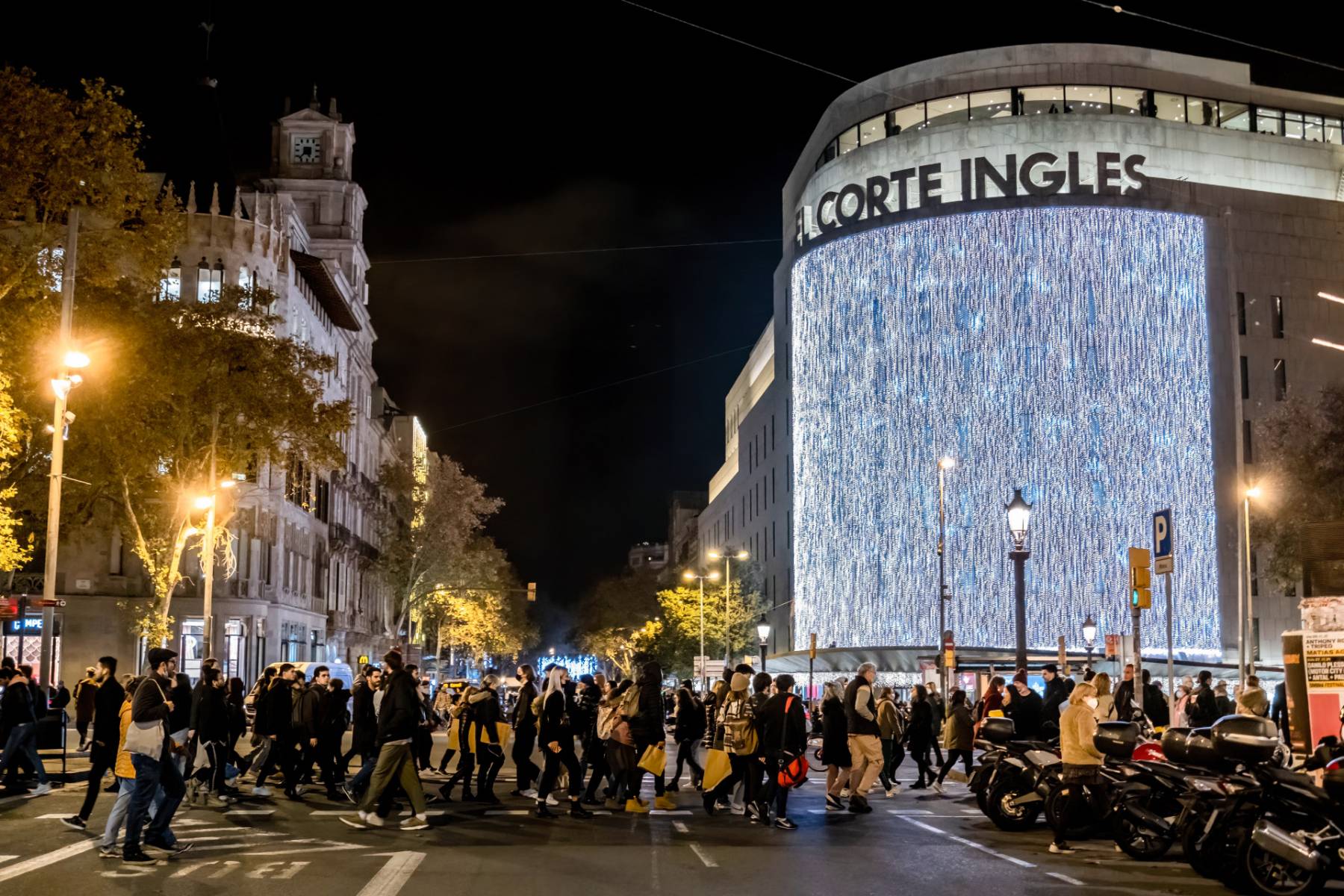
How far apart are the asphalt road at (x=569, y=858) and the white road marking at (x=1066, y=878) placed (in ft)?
0.13

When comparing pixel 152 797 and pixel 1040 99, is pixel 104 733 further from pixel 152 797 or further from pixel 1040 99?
pixel 1040 99

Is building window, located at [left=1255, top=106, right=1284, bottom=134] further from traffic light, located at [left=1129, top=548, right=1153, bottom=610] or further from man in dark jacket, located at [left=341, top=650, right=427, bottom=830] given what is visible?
man in dark jacket, located at [left=341, top=650, right=427, bottom=830]

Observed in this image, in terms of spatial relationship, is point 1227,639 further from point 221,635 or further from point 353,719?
point 353,719

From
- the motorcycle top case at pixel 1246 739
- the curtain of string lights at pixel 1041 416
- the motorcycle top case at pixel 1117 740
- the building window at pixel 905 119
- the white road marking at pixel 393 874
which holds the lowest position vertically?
the white road marking at pixel 393 874

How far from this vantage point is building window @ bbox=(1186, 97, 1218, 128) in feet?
210

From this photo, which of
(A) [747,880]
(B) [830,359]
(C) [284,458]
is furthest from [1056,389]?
(A) [747,880]

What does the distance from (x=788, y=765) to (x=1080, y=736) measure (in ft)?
12.5

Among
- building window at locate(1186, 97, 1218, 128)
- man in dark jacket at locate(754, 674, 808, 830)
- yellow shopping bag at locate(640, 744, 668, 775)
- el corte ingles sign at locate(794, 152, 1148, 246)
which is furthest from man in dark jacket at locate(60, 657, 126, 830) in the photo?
building window at locate(1186, 97, 1218, 128)

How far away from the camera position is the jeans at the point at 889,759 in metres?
23.6

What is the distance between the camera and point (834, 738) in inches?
754

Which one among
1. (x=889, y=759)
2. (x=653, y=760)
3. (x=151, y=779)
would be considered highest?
(x=151, y=779)

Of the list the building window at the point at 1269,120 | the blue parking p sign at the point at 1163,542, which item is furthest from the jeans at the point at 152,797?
the building window at the point at 1269,120

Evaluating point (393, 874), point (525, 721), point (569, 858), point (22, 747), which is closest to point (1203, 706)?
point (525, 721)

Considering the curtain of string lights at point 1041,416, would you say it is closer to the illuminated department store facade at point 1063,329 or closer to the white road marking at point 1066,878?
the illuminated department store facade at point 1063,329
